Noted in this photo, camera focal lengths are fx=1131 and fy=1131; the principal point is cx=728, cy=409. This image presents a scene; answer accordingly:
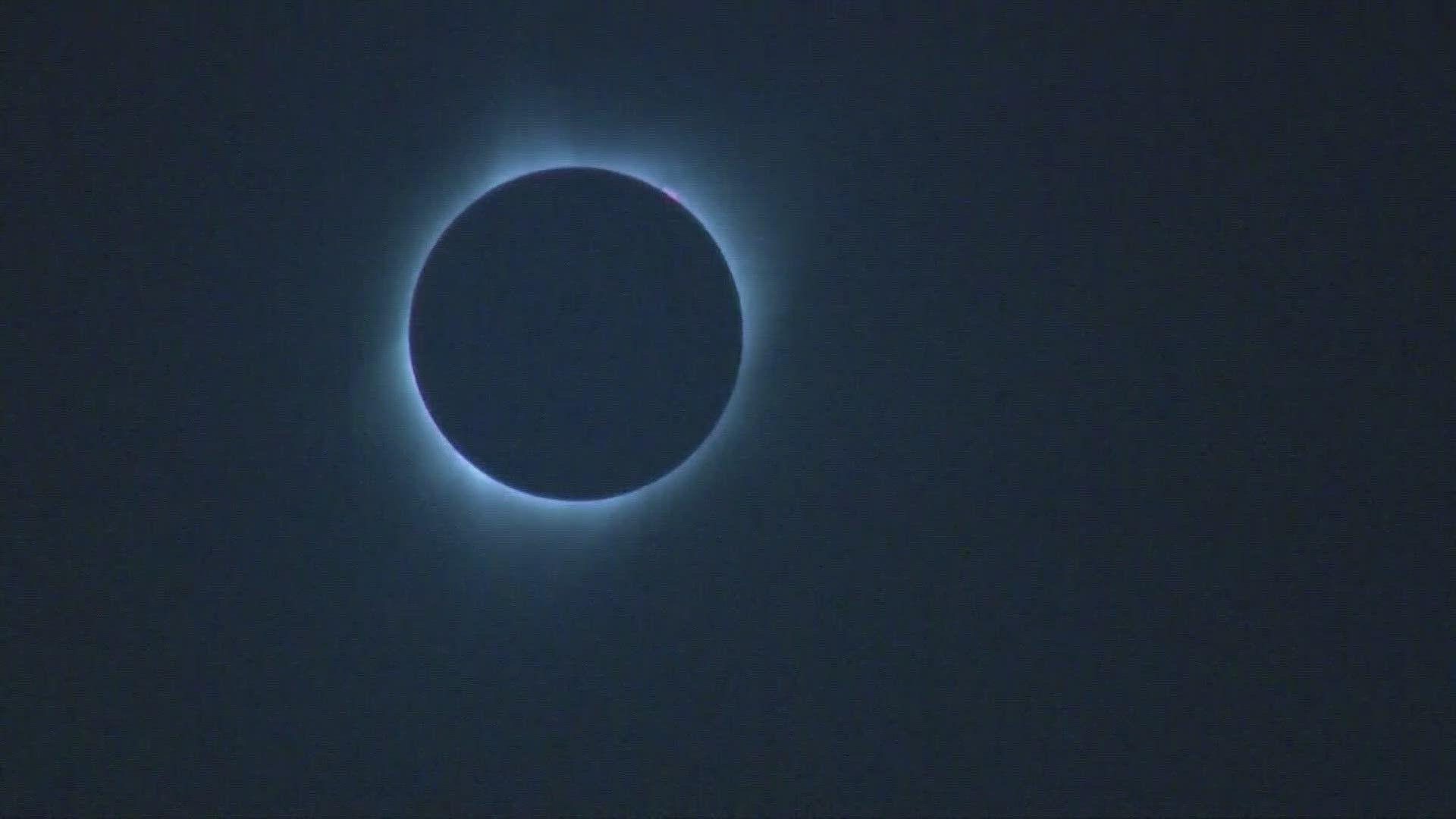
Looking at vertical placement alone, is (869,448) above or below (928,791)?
above

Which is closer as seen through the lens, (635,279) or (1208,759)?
(635,279)

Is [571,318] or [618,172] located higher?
[618,172]

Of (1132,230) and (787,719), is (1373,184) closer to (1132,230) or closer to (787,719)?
(1132,230)

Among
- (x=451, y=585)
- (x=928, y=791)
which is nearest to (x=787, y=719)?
(x=928, y=791)
